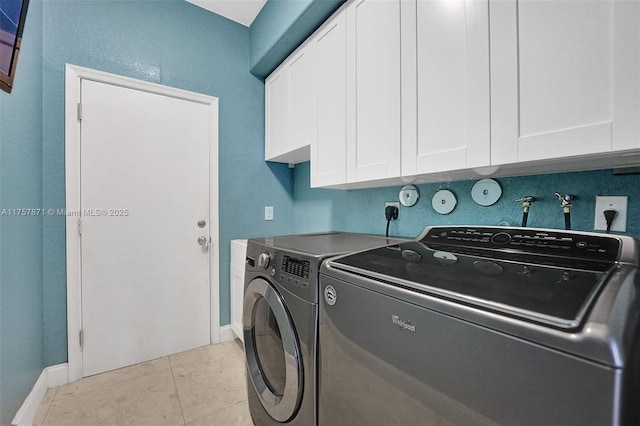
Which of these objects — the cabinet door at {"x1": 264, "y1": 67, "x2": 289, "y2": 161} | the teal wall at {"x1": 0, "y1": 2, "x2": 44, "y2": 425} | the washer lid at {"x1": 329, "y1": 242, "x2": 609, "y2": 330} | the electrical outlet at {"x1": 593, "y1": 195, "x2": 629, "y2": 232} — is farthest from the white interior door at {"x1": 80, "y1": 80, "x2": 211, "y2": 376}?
the electrical outlet at {"x1": 593, "y1": 195, "x2": 629, "y2": 232}

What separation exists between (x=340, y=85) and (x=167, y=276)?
186 cm

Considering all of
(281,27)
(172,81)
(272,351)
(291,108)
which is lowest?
(272,351)

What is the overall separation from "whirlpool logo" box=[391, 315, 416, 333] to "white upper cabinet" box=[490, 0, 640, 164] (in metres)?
0.67

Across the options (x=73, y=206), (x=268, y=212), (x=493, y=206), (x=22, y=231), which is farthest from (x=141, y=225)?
(x=493, y=206)

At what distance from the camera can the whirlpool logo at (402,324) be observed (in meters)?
0.59

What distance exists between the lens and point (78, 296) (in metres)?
1.70

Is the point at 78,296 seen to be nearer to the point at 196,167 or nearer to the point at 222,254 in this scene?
the point at 222,254

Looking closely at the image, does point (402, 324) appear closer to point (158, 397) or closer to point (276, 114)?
point (158, 397)

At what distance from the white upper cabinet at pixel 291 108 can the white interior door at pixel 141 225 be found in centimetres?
54

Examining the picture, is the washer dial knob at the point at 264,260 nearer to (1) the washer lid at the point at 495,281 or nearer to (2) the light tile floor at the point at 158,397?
(1) the washer lid at the point at 495,281

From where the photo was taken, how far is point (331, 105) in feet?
5.13

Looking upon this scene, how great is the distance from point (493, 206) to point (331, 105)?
1034 millimetres

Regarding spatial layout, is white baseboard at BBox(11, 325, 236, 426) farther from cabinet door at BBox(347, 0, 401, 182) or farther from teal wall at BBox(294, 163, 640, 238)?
cabinet door at BBox(347, 0, 401, 182)

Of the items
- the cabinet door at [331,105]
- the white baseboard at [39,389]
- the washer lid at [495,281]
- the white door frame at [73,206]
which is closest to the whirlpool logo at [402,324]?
the washer lid at [495,281]
